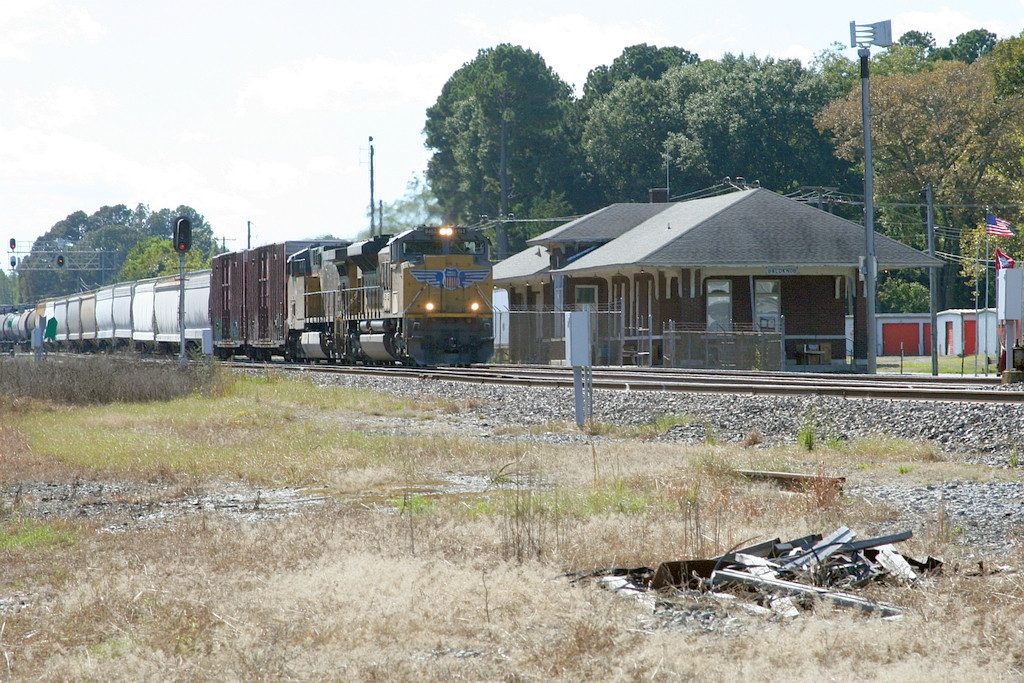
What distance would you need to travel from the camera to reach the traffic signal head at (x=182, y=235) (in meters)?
21.0

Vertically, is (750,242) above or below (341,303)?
above

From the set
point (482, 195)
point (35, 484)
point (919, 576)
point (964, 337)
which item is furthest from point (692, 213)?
point (482, 195)

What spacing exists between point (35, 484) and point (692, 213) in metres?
30.6

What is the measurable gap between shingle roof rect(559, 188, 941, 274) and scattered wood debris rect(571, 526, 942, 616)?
26561 mm

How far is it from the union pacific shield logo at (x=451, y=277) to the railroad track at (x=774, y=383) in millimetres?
2142

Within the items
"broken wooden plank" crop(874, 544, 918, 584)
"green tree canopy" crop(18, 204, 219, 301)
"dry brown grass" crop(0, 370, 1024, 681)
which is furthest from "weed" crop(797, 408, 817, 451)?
"green tree canopy" crop(18, 204, 219, 301)

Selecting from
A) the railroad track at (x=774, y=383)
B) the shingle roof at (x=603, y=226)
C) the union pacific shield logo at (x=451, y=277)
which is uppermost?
the shingle roof at (x=603, y=226)

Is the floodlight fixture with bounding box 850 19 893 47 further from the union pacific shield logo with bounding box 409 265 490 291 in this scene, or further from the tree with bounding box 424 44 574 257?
the tree with bounding box 424 44 574 257

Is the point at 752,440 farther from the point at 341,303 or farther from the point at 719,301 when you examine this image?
the point at 719,301

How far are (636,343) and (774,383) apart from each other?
53.0 ft

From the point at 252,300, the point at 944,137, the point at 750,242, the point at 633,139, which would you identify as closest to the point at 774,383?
the point at 750,242

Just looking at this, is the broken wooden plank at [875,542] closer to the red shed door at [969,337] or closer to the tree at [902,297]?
the red shed door at [969,337]

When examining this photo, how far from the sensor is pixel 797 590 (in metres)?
5.52

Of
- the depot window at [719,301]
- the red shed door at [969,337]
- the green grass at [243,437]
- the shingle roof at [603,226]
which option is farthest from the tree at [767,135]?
the green grass at [243,437]
